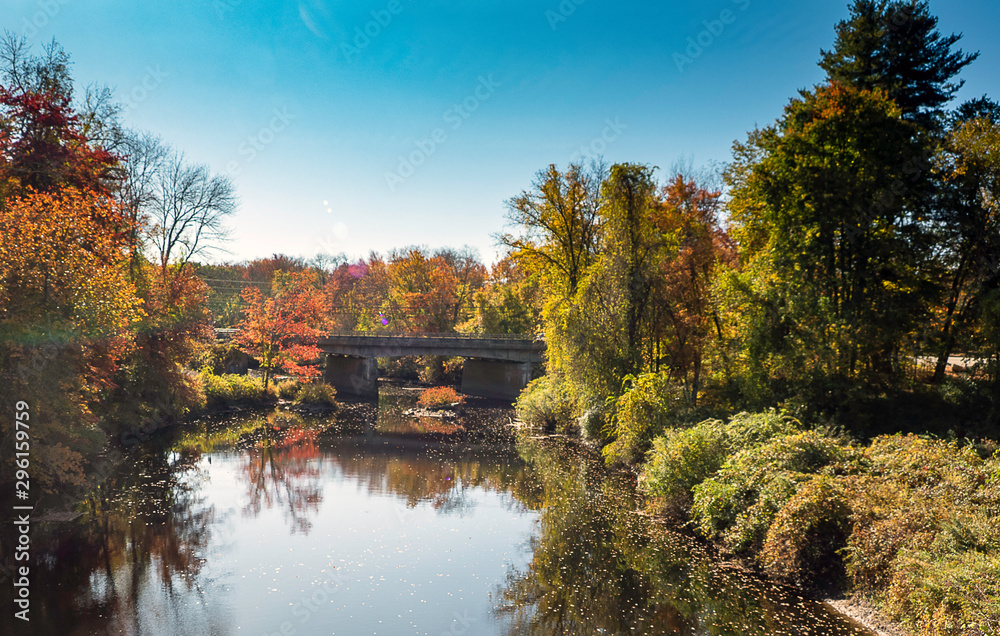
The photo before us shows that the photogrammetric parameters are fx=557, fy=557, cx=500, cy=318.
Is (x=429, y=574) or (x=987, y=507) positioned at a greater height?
(x=987, y=507)

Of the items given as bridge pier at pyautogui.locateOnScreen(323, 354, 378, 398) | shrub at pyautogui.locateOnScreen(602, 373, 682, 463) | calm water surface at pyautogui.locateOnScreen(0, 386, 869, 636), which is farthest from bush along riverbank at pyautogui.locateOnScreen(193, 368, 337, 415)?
shrub at pyautogui.locateOnScreen(602, 373, 682, 463)

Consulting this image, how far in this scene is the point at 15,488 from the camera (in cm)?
1620

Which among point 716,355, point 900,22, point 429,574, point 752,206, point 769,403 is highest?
point 900,22

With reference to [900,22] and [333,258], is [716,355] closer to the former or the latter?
[900,22]

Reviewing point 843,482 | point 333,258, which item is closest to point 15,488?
point 843,482

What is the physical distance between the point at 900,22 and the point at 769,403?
52.3 feet

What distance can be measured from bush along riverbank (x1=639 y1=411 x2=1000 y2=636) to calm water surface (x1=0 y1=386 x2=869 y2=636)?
942 millimetres

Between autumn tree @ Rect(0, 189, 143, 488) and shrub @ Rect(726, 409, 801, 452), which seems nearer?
autumn tree @ Rect(0, 189, 143, 488)

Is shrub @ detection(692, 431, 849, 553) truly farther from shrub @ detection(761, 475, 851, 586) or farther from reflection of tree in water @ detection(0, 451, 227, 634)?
reflection of tree in water @ detection(0, 451, 227, 634)

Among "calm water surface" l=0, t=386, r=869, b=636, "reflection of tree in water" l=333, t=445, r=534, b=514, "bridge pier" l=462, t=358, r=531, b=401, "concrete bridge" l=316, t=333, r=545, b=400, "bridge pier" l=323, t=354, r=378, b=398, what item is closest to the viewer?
"calm water surface" l=0, t=386, r=869, b=636

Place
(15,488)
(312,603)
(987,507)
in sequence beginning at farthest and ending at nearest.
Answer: (15,488) < (312,603) < (987,507)

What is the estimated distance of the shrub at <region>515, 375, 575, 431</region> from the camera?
28688mm

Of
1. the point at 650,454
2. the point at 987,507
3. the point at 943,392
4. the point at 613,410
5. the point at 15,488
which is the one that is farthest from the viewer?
the point at 613,410

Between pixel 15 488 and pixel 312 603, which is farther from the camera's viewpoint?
pixel 15 488
